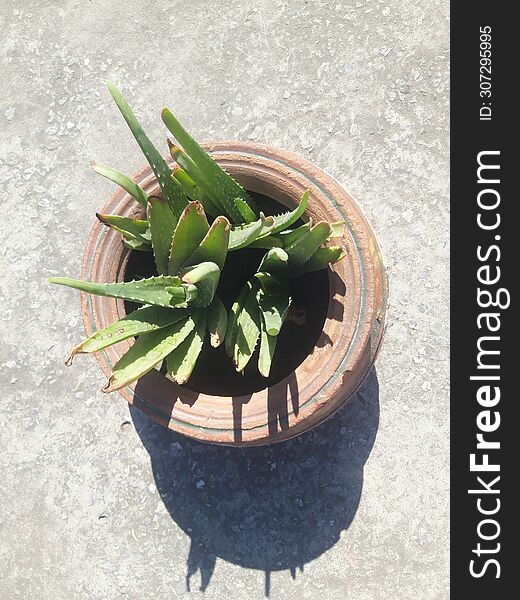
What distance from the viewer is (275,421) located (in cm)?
108

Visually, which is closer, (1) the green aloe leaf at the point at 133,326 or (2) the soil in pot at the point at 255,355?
(1) the green aloe leaf at the point at 133,326

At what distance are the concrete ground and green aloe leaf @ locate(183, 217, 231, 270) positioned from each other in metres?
0.64

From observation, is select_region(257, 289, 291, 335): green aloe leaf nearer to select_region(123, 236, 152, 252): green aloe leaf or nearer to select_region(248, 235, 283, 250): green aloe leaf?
select_region(248, 235, 283, 250): green aloe leaf

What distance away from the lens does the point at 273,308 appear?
99cm

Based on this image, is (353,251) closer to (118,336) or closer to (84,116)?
(118,336)

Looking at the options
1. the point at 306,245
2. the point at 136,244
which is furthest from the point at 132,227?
the point at 306,245

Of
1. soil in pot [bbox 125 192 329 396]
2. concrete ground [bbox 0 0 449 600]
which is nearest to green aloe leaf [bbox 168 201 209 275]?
soil in pot [bbox 125 192 329 396]

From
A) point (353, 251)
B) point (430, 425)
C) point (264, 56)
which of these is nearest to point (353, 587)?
point (430, 425)

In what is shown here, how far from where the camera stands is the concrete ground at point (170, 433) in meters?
1.45

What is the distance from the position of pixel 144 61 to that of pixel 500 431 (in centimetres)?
113

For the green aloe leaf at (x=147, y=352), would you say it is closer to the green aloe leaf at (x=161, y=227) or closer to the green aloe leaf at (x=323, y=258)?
the green aloe leaf at (x=161, y=227)

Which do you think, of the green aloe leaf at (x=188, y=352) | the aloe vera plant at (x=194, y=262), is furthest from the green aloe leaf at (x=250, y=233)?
the green aloe leaf at (x=188, y=352)

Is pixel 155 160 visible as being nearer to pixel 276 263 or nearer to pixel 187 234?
pixel 187 234

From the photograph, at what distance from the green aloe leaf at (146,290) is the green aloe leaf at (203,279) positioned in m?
0.02
